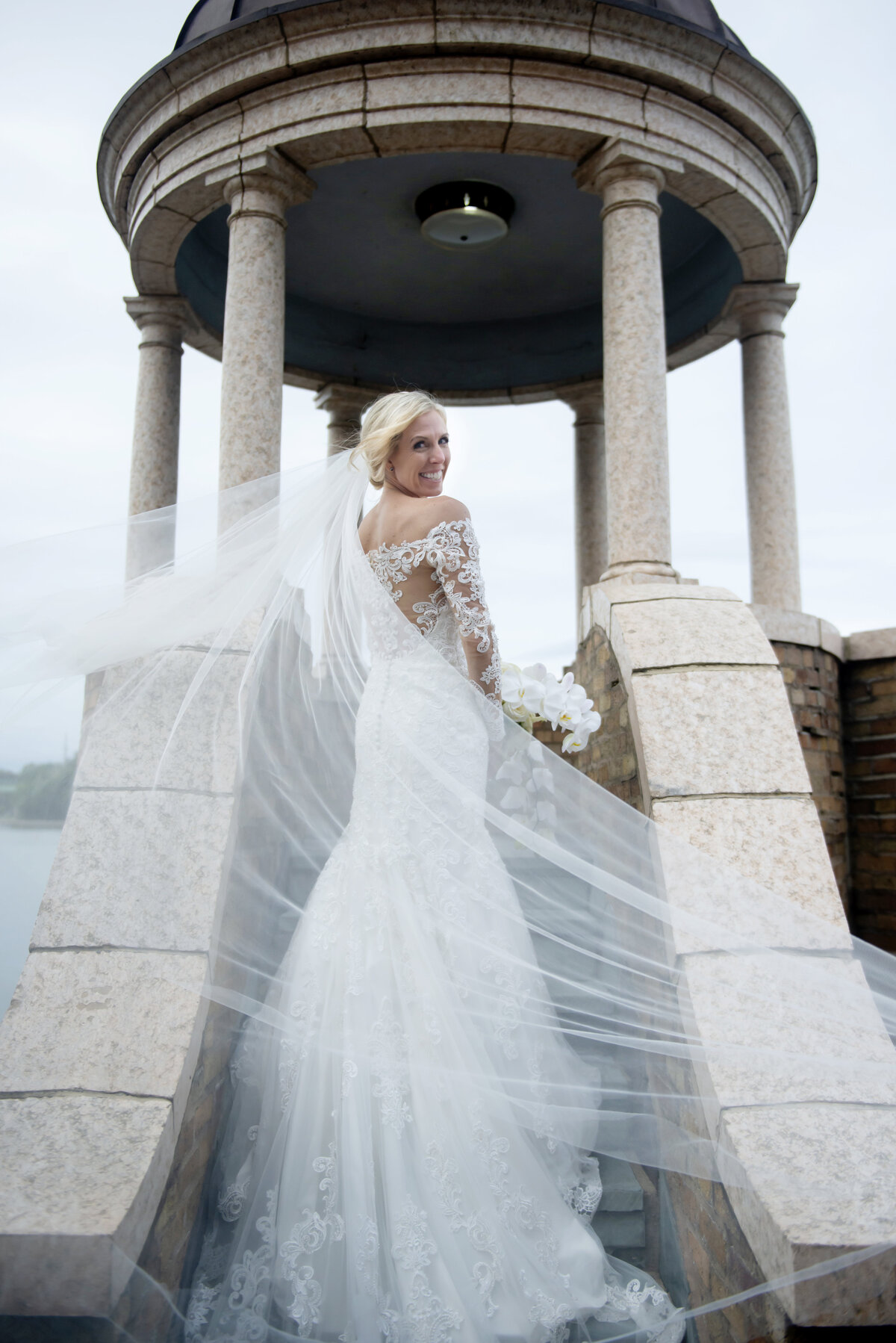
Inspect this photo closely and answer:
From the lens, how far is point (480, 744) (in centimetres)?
289

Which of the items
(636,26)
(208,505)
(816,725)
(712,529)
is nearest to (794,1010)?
(208,505)

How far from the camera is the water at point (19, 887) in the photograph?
2510 millimetres

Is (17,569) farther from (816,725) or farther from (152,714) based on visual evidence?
(816,725)

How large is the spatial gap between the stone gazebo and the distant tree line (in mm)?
81

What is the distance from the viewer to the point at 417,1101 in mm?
2330

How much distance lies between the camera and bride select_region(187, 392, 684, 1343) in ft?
7.11

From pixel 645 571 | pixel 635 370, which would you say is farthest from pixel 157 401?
pixel 645 571

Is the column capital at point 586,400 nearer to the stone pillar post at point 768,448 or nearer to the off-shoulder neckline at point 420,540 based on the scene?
the stone pillar post at point 768,448

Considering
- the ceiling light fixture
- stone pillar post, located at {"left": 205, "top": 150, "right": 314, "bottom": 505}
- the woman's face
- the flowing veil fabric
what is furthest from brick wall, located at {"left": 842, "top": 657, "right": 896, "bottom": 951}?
the ceiling light fixture

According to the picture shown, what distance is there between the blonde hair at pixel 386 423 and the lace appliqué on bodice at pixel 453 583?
1.04ft

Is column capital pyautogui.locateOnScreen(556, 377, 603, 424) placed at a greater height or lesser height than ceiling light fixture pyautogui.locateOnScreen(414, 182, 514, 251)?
lesser

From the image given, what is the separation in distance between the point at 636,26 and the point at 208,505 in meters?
5.08

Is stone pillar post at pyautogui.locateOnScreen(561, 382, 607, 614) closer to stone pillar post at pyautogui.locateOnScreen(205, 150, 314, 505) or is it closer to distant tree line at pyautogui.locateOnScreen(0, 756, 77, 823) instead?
stone pillar post at pyautogui.locateOnScreen(205, 150, 314, 505)

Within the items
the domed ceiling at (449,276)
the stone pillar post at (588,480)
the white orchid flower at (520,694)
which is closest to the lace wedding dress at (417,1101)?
the white orchid flower at (520,694)
